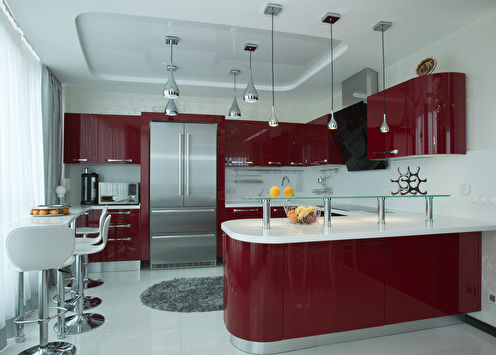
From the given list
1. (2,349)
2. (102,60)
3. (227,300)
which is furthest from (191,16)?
(2,349)

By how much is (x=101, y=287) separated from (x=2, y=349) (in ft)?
4.69

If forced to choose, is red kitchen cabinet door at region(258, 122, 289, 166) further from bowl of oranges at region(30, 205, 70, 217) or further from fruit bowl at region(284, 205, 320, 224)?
bowl of oranges at region(30, 205, 70, 217)

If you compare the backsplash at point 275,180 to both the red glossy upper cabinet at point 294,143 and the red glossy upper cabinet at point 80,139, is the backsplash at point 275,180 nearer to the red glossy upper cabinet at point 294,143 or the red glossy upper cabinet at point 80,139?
the red glossy upper cabinet at point 294,143

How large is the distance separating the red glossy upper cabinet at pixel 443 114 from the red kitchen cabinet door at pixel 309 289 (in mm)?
1480

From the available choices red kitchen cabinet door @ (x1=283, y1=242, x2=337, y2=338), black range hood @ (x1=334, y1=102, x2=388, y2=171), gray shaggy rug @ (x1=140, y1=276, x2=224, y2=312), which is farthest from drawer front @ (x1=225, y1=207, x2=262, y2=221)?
red kitchen cabinet door @ (x1=283, y1=242, x2=337, y2=338)

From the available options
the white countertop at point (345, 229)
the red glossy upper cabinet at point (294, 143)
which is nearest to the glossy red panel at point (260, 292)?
the white countertop at point (345, 229)

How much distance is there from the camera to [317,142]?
16.5 ft

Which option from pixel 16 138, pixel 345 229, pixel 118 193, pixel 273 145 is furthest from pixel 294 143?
pixel 16 138

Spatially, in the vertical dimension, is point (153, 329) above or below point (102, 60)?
below

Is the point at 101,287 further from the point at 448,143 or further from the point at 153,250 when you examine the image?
the point at 448,143

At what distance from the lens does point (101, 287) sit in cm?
380

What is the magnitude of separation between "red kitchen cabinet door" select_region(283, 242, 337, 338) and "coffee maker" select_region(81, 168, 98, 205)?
3.58 metres

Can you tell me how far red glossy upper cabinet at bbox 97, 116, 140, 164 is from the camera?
187 inches

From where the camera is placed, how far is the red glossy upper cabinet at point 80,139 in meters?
4.66
